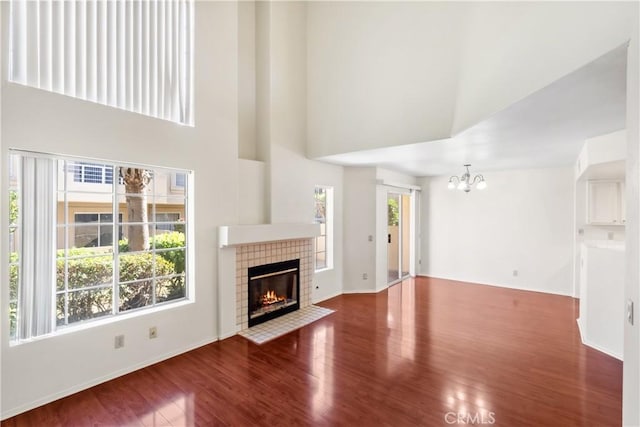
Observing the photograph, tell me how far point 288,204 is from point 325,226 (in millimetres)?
1263

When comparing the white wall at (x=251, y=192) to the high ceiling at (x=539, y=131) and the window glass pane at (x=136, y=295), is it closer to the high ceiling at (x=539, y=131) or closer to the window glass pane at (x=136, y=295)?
the high ceiling at (x=539, y=131)

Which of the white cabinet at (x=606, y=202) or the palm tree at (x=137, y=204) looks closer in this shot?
the palm tree at (x=137, y=204)

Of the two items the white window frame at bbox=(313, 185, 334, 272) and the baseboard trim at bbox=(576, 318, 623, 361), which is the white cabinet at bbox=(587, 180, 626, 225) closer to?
the baseboard trim at bbox=(576, 318, 623, 361)

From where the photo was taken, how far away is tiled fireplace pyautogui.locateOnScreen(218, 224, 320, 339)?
12.6 feet

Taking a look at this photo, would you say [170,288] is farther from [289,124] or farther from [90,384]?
[289,124]

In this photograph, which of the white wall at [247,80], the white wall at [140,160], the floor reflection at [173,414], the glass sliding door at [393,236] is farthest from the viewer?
the glass sliding door at [393,236]

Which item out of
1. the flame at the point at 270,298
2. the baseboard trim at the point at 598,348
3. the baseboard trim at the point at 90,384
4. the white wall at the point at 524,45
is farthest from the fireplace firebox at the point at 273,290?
the baseboard trim at the point at 598,348

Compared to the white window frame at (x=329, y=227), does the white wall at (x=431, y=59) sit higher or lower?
higher

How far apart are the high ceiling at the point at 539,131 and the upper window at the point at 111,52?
253 cm

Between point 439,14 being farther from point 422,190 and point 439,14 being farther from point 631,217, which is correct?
point 422,190

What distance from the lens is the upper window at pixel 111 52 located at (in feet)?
8.35

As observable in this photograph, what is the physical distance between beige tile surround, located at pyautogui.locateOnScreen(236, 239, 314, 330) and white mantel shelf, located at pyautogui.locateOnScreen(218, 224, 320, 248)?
0.16 metres

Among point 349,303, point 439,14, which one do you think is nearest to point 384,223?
point 349,303

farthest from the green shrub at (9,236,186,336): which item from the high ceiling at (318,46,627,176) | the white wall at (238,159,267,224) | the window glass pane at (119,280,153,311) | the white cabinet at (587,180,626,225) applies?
the white cabinet at (587,180,626,225)
